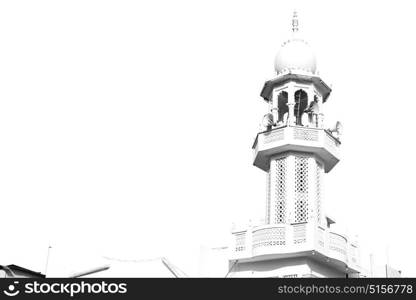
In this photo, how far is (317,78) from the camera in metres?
→ 27.3

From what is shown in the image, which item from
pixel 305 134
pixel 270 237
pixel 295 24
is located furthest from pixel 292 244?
pixel 295 24

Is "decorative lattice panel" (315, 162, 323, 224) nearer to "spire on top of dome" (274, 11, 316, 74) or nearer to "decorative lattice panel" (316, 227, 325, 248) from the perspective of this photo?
"decorative lattice panel" (316, 227, 325, 248)

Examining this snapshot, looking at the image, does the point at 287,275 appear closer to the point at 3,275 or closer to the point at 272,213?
the point at 272,213

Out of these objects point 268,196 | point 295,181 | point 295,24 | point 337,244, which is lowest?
point 337,244

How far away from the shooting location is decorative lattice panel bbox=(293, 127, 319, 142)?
2593 centimetres

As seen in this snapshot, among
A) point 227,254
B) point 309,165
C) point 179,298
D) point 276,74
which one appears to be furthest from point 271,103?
point 179,298

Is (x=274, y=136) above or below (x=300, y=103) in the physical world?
below

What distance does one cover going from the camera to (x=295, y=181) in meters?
25.7

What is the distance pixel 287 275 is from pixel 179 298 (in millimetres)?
5259

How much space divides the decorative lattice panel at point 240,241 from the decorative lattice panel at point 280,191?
1.32 meters

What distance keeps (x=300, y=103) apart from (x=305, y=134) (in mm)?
2477

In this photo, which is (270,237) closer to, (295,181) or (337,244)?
(337,244)

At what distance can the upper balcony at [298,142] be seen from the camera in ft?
84.6

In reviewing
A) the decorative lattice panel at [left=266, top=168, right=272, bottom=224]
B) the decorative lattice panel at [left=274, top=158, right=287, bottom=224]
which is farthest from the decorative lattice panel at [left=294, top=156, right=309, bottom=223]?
the decorative lattice panel at [left=266, top=168, right=272, bottom=224]
